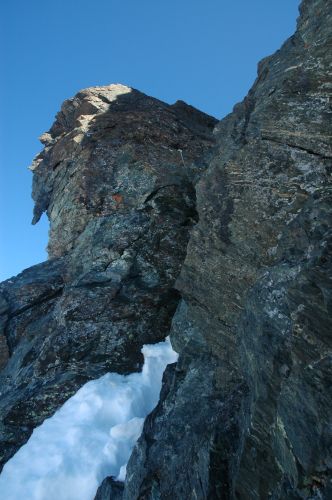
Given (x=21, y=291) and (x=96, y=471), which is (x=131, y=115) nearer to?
(x=21, y=291)

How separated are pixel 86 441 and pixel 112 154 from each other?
38.3 ft

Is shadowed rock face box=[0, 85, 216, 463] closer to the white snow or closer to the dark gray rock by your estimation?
the white snow

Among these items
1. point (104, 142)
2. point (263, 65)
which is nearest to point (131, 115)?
point (104, 142)

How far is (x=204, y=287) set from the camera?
1170 centimetres

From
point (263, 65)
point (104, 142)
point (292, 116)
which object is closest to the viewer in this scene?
point (292, 116)

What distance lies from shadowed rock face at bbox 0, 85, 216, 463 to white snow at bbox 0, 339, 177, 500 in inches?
17.9

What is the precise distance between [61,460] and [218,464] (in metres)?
5.09

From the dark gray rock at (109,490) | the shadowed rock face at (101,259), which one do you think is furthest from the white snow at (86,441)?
the shadowed rock face at (101,259)

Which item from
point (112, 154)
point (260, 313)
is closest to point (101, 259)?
point (112, 154)

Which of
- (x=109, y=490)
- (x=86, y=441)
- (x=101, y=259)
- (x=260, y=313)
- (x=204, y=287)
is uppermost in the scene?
(x=101, y=259)

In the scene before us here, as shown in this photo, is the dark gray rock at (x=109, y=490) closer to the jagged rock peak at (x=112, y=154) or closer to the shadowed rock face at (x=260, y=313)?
the shadowed rock face at (x=260, y=313)

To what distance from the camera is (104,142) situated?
59.5ft

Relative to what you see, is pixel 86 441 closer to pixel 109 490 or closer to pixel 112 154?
pixel 109 490

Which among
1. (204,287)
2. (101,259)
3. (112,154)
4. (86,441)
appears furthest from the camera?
(112,154)
